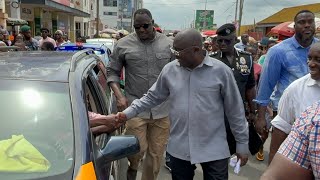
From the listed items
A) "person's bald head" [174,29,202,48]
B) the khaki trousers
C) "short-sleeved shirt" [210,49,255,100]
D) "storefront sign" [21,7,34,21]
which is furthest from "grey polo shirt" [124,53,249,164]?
"storefront sign" [21,7,34,21]

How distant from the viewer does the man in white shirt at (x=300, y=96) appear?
261 centimetres

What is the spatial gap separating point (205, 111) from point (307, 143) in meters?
1.39

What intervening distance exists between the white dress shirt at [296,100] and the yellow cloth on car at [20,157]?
5.45 feet

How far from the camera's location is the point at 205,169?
304 centimetres

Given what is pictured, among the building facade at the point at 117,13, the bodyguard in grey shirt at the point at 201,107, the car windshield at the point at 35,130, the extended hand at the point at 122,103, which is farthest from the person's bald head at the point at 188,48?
the building facade at the point at 117,13

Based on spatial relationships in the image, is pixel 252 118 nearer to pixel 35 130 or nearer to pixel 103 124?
pixel 103 124

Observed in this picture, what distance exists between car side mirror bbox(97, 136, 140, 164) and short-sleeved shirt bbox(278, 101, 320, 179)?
3.34 feet

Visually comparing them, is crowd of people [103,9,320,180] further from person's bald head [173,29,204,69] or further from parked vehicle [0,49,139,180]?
parked vehicle [0,49,139,180]

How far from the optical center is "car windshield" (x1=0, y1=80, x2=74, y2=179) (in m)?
2.00

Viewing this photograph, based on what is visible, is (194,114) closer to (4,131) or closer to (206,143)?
(206,143)

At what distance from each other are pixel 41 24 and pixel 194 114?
1093 inches

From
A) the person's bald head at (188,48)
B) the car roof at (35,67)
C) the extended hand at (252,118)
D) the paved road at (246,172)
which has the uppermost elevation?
the person's bald head at (188,48)

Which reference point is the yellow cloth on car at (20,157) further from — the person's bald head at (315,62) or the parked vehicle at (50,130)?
the person's bald head at (315,62)

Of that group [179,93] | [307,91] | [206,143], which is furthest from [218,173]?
[307,91]
